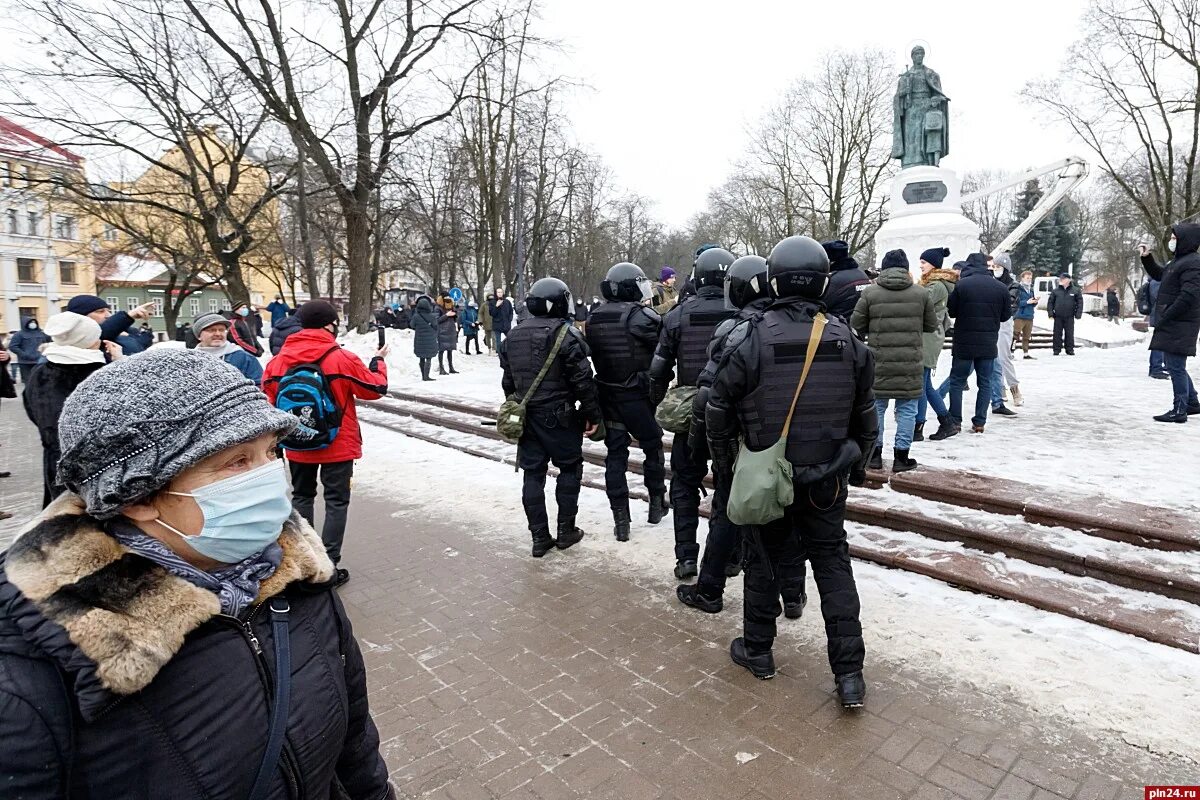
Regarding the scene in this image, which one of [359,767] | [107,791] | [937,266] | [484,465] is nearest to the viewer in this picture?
[107,791]

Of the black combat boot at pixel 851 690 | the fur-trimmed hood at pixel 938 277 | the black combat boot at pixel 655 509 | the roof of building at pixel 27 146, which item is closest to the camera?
the black combat boot at pixel 851 690

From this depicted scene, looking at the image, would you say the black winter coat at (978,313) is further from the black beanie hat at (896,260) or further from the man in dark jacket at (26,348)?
the man in dark jacket at (26,348)

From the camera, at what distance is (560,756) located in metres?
3.28

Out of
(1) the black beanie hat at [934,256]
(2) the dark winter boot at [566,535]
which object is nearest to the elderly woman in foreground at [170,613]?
(2) the dark winter boot at [566,535]

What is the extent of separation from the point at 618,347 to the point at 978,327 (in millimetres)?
4469

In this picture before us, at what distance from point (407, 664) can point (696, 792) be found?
6.45 ft

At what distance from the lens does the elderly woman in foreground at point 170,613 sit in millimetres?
1144

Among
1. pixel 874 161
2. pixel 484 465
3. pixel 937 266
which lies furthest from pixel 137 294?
pixel 937 266

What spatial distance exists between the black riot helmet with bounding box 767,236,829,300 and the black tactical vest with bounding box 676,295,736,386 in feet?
4.97

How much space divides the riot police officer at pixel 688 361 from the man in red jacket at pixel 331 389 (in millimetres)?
2146

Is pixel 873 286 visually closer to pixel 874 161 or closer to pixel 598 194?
pixel 874 161

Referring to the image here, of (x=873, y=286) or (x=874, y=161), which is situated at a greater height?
(x=874, y=161)

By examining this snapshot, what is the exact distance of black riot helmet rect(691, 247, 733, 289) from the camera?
544 cm

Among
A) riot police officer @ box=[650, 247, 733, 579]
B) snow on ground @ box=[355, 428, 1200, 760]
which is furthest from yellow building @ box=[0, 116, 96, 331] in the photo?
snow on ground @ box=[355, 428, 1200, 760]
